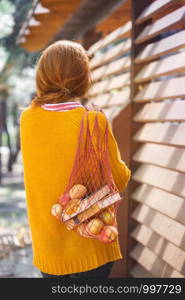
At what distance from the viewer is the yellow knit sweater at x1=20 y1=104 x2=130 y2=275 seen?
2.17 metres

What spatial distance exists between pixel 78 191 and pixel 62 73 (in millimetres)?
539

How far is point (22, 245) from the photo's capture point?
6.66 m

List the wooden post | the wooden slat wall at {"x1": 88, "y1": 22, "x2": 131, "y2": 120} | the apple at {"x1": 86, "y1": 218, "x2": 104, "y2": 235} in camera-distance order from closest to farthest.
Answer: the apple at {"x1": 86, "y1": 218, "x2": 104, "y2": 235} → the wooden slat wall at {"x1": 88, "y1": 22, "x2": 131, "y2": 120} → the wooden post

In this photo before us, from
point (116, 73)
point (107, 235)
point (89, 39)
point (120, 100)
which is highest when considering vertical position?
point (89, 39)

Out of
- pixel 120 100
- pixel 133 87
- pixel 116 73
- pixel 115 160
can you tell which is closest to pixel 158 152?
pixel 133 87

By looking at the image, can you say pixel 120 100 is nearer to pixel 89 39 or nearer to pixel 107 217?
pixel 89 39

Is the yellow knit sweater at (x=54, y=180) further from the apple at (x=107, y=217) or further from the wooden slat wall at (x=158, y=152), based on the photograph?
the wooden slat wall at (x=158, y=152)

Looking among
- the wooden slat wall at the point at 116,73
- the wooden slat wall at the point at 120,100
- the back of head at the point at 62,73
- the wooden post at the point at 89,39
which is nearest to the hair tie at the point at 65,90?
the back of head at the point at 62,73

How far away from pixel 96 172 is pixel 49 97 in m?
0.41

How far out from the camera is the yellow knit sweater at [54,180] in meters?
2.17

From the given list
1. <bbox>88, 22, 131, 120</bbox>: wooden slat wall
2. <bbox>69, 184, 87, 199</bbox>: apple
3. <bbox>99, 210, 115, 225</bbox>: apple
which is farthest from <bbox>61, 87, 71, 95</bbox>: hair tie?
<bbox>88, 22, 131, 120</bbox>: wooden slat wall

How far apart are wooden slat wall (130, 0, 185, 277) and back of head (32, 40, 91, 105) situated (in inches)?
37.8

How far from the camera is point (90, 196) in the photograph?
2.10 metres

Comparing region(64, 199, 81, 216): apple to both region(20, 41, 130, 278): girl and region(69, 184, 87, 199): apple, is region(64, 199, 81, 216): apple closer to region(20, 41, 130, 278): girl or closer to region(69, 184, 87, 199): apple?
region(69, 184, 87, 199): apple
